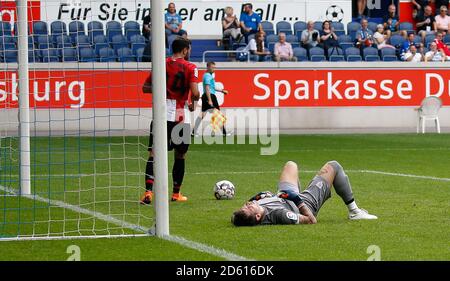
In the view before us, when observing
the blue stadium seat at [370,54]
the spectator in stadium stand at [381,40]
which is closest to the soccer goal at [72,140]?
the blue stadium seat at [370,54]

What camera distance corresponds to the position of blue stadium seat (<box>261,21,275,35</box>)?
Answer: 37.4m

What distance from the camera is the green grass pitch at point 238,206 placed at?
1043cm

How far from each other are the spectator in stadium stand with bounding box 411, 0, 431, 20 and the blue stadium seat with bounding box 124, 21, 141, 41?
434 inches

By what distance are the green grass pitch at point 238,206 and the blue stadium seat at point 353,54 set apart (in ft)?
34.8

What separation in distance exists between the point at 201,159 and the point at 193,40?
50.6 feet

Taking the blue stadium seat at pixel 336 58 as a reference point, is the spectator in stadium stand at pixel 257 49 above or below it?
above

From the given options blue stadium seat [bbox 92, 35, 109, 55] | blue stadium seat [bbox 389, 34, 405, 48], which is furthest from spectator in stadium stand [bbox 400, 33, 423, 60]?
blue stadium seat [bbox 92, 35, 109, 55]

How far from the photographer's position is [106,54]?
31.9 metres

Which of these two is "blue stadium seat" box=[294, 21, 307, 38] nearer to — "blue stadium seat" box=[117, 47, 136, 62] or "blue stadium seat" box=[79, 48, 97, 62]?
"blue stadium seat" box=[117, 47, 136, 62]

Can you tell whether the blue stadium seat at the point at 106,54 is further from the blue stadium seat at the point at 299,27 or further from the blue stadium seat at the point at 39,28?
the blue stadium seat at the point at 299,27

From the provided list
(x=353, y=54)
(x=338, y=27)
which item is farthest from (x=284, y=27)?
(x=353, y=54)

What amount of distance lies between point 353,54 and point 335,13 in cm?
420
